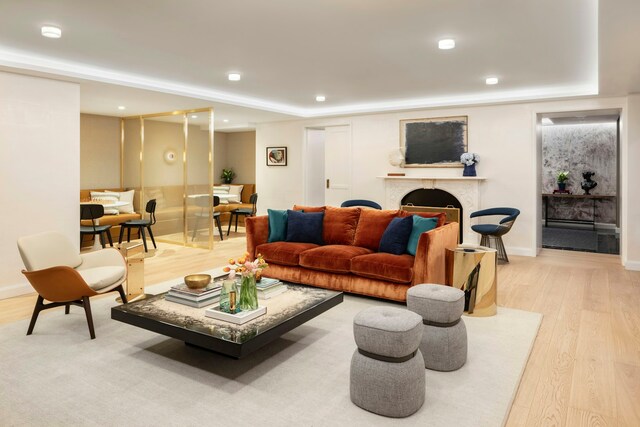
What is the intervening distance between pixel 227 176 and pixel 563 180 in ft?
26.3

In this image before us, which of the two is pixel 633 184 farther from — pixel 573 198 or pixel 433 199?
pixel 573 198

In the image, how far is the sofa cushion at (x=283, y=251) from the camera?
187 inches

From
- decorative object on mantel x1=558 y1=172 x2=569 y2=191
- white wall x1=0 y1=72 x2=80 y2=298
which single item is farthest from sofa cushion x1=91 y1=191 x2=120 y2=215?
decorative object on mantel x1=558 y1=172 x2=569 y2=191

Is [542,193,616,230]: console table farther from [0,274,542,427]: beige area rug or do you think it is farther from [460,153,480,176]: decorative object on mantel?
[0,274,542,427]: beige area rug

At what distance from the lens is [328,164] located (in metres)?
8.77

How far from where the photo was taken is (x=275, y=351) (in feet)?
10.4

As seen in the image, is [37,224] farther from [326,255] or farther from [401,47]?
[401,47]

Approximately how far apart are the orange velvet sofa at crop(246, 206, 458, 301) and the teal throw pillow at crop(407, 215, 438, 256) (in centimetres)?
9

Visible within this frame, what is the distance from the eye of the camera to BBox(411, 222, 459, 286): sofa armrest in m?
3.97

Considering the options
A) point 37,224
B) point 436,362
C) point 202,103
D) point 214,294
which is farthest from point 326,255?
point 202,103

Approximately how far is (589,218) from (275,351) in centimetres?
968

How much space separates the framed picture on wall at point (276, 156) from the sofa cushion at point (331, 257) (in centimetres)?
481

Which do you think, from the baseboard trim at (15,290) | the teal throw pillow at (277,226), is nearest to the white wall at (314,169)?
the teal throw pillow at (277,226)

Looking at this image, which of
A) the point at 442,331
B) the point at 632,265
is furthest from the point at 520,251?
the point at 442,331
